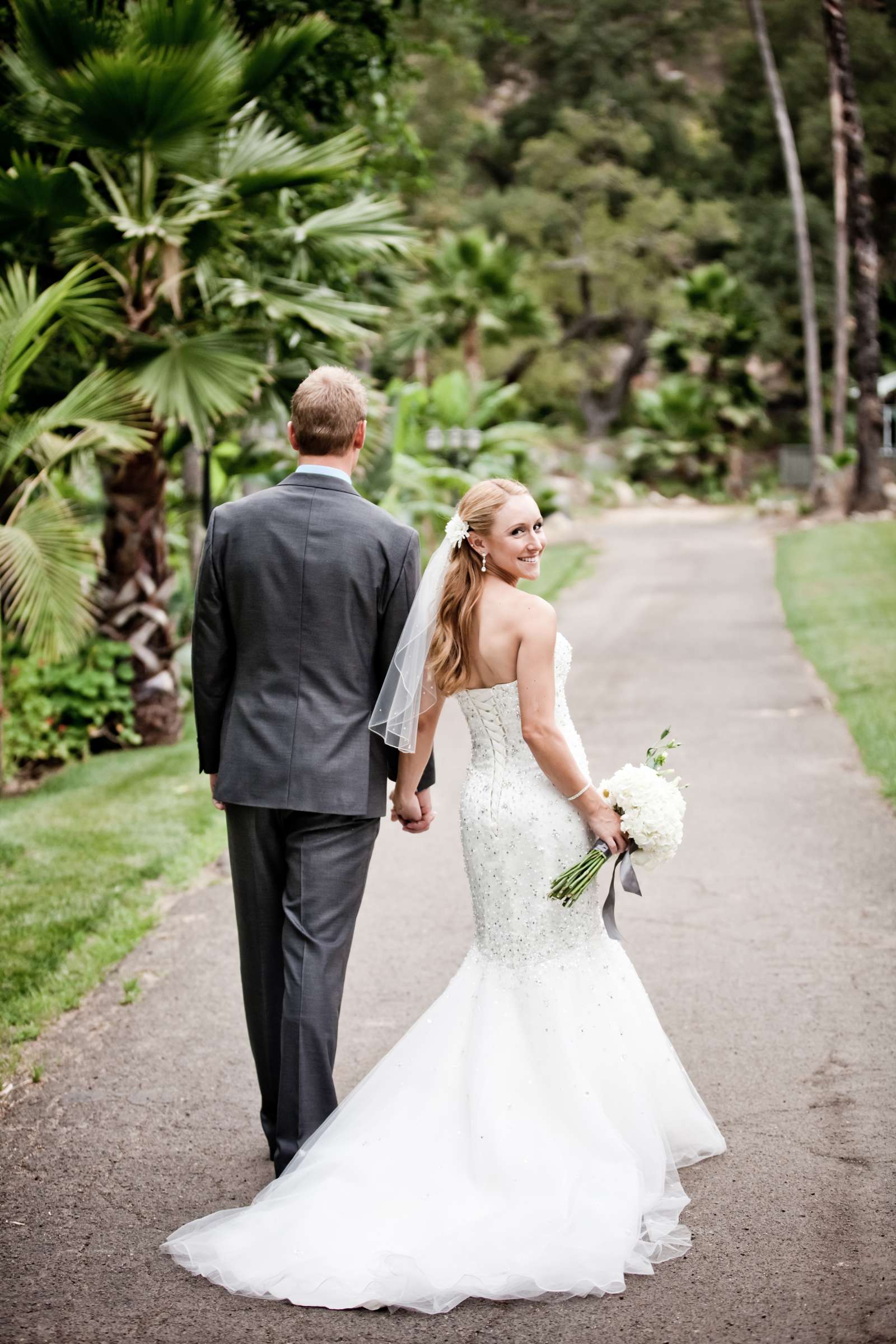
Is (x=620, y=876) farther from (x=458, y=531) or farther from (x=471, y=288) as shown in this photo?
(x=471, y=288)

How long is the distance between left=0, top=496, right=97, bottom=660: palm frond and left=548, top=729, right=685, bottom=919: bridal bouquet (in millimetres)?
5089

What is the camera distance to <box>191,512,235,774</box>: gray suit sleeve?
3.55 metres

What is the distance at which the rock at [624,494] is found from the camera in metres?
34.5

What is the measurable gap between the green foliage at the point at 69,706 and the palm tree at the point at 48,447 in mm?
1159

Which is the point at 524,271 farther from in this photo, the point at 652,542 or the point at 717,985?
the point at 717,985

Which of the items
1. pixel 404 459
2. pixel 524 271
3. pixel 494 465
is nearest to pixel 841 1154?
pixel 404 459

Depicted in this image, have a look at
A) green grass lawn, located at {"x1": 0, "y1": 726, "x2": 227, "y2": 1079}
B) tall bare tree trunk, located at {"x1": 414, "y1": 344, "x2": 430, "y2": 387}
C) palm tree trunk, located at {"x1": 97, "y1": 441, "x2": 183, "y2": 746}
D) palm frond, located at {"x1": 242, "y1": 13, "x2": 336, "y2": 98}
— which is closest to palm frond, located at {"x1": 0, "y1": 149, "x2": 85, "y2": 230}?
palm frond, located at {"x1": 242, "y1": 13, "x2": 336, "y2": 98}

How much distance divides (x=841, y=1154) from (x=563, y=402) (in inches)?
1613

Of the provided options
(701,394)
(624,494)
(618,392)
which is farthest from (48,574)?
(618,392)

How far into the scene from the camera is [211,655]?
141 inches

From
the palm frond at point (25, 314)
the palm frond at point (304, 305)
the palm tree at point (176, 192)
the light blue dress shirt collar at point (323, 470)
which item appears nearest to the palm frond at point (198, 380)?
the palm tree at point (176, 192)

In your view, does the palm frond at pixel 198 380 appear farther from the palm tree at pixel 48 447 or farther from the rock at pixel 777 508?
the rock at pixel 777 508

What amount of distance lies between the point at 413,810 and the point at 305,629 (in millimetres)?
636

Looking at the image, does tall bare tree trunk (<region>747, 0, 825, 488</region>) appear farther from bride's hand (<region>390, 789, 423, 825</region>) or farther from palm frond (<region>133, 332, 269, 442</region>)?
bride's hand (<region>390, 789, 423, 825</region>)
